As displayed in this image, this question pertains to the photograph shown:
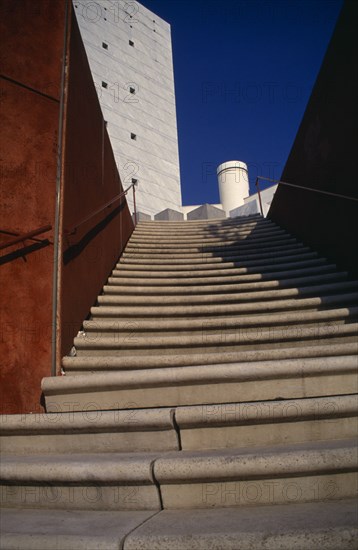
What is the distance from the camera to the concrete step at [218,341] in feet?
9.23

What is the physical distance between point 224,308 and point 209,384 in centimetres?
141

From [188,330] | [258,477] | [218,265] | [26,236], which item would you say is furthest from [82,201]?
[258,477]

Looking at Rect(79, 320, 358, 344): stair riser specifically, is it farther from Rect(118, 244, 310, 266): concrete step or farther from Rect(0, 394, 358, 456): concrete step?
Rect(118, 244, 310, 266): concrete step

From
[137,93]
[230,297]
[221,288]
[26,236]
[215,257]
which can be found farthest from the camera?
[137,93]

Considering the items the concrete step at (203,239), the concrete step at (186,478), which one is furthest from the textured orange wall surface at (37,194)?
the concrete step at (203,239)

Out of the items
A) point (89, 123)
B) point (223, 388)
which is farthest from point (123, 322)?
point (89, 123)

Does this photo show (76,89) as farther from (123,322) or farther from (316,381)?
(316,381)

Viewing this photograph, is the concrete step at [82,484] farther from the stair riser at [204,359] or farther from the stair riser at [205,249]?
the stair riser at [205,249]

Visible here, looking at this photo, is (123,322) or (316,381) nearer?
(316,381)

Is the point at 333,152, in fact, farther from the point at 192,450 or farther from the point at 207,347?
the point at 192,450

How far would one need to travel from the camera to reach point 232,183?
25797 millimetres

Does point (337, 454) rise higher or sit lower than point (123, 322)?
lower

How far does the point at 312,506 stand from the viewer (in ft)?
4.53

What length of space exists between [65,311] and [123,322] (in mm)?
712
